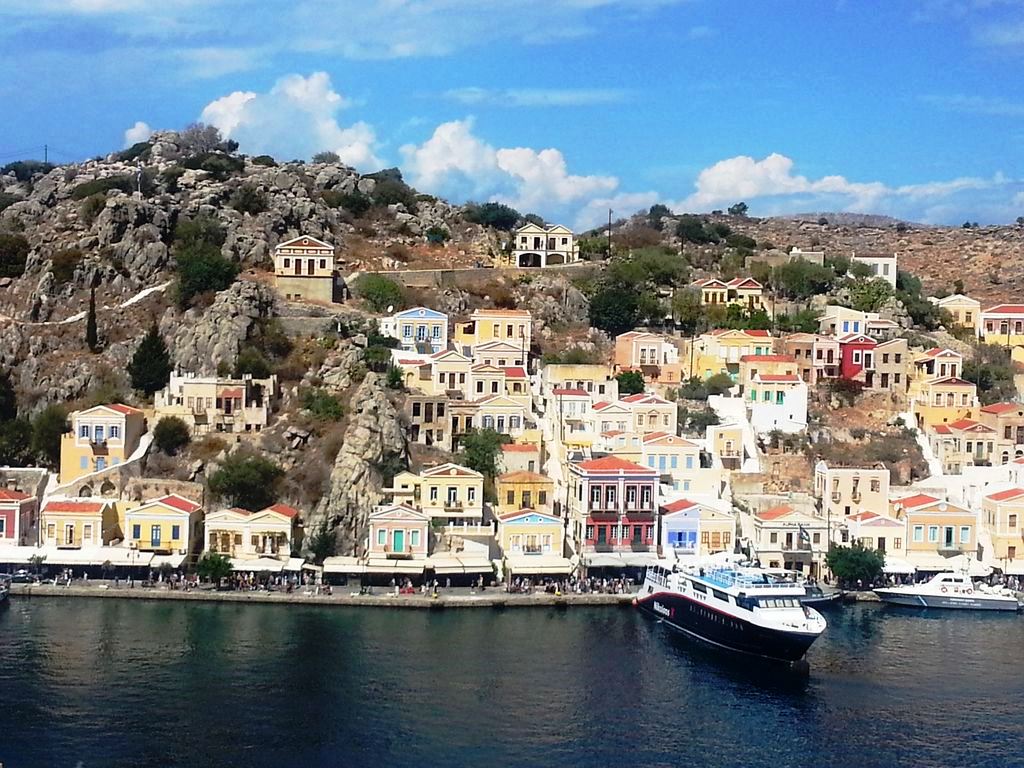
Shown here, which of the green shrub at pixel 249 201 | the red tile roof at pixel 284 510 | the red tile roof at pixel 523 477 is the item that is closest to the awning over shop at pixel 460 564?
the red tile roof at pixel 523 477

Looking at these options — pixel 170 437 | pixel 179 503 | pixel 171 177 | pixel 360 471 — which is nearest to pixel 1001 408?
pixel 360 471

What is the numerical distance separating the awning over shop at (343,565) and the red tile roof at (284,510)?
7.55ft

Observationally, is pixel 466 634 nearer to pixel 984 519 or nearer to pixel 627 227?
pixel 984 519

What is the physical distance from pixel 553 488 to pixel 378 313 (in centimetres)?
1682

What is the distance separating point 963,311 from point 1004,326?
3066mm

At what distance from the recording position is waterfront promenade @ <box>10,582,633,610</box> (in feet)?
128

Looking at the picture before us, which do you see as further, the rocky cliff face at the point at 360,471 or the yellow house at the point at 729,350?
the yellow house at the point at 729,350

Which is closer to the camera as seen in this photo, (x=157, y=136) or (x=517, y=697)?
(x=517, y=697)

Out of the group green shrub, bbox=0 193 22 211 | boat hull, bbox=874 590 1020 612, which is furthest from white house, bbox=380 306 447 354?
green shrub, bbox=0 193 22 211

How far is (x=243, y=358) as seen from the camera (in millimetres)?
50656

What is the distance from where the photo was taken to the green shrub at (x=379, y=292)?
2336 inches

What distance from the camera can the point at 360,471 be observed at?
42.7 metres

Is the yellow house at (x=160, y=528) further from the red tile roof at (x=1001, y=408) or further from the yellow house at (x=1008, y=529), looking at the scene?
the red tile roof at (x=1001, y=408)

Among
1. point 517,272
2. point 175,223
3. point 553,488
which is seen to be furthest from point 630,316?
point 175,223
